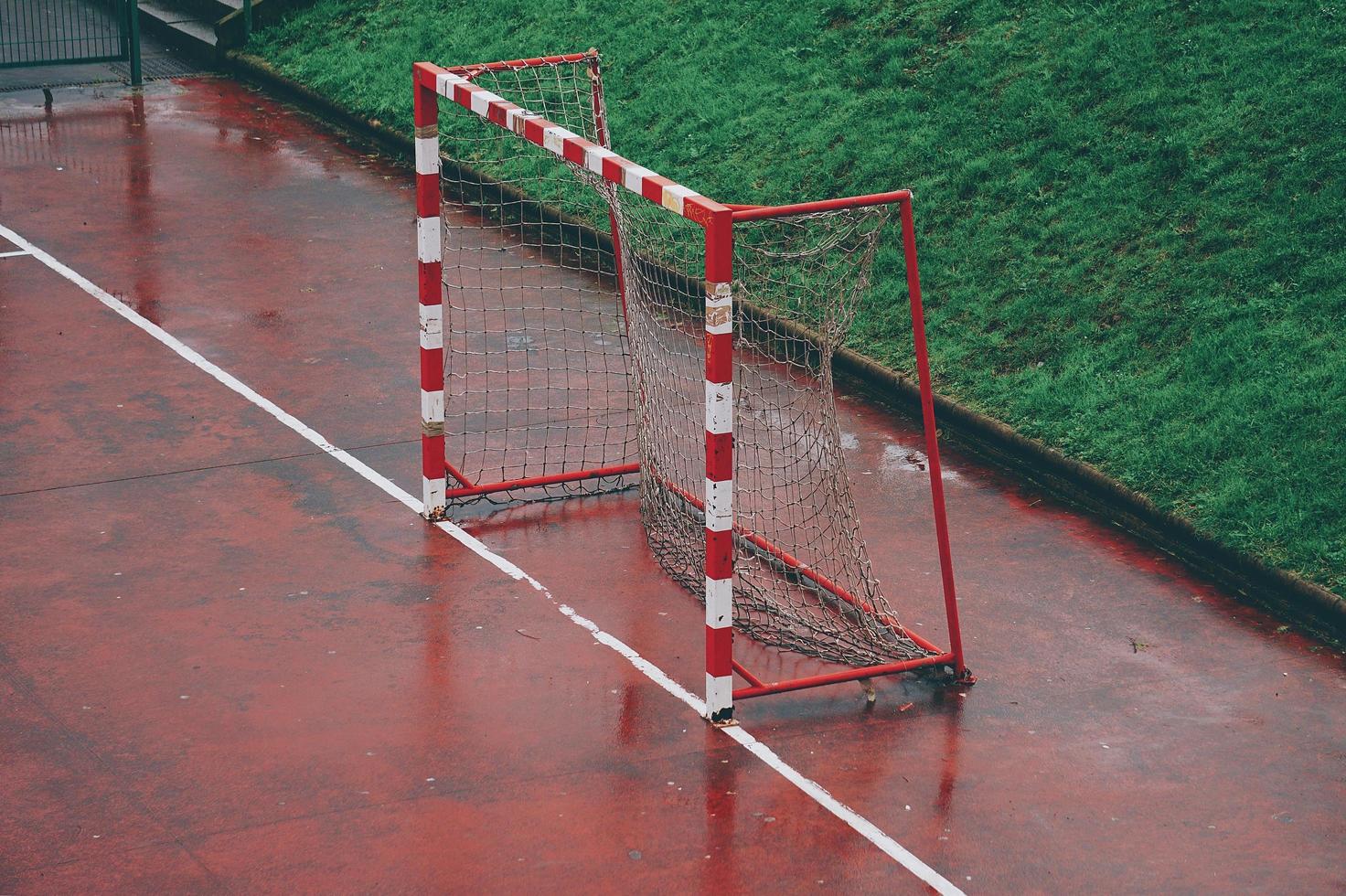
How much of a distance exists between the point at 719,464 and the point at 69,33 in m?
17.0

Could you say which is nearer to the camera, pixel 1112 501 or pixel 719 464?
pixel 719 464

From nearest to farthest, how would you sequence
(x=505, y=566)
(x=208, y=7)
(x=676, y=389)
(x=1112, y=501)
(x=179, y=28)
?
1. (x=505, y=566)
2. (x=1112, y=501)
3. (x=676, y=389)
4. (x=179, y=28)
5. (x=208, y=7)

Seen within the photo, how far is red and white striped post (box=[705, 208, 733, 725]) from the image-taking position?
704 cm

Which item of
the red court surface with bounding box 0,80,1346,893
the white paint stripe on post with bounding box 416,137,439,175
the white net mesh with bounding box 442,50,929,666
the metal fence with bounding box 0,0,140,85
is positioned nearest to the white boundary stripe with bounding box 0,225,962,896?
the red court surface with bounding box 0,80,1346,893

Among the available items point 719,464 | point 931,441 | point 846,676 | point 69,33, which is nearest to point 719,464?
point 719,464

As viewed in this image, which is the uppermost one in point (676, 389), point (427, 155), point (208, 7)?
point (208, 7)

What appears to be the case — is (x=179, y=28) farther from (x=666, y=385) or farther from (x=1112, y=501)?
(x=1112, y=501)

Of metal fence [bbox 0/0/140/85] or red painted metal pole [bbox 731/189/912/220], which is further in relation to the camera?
metal fence [bbox 0/0/140/85]

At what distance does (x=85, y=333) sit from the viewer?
1195 centimetres

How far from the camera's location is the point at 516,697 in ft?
25.2

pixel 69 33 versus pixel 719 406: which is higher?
pixel 69 33

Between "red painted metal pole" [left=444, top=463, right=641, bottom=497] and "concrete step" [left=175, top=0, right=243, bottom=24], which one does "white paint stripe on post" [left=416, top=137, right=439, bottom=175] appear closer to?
"red painted metal pole" [left=444, top=463, right=641, bottom=497]

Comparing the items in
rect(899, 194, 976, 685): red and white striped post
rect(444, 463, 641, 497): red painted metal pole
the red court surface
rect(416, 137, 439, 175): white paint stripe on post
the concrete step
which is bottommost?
the red court surface

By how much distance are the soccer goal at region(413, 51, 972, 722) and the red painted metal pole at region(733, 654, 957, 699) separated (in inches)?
0.5
